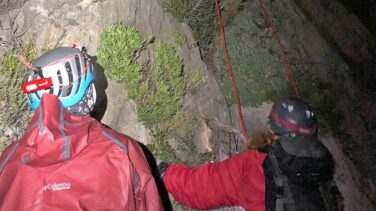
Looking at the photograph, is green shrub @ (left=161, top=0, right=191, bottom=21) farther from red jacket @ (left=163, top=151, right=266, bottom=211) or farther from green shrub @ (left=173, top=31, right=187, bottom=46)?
red jacket @ (left=163, top=151, right=266, bottom=211)

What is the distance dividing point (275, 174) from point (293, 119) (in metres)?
0.61

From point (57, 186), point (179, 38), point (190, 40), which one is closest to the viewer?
point (57, 186)

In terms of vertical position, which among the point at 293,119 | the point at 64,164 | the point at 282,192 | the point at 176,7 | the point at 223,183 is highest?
the point at 176,7

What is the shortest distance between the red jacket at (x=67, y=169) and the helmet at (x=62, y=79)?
12.0 inches

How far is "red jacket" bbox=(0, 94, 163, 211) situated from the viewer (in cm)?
228

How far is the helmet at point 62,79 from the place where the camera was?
2.84 m

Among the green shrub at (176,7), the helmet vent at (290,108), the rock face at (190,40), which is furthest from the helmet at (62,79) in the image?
the green shrub at (176,7)

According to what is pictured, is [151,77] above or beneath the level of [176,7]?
beneath

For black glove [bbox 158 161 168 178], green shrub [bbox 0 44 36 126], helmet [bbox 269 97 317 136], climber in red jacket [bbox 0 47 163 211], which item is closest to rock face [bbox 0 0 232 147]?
green shrub [bbox 0 44 36 126]

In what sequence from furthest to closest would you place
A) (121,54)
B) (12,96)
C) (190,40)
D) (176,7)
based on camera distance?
(190,40) → (176,7) → (121,54) → (12,96)

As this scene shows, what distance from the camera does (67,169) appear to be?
236 centimetres

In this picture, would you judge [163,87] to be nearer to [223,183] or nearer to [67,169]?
[223,183]

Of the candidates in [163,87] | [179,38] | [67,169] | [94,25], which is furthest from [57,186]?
[179,38]

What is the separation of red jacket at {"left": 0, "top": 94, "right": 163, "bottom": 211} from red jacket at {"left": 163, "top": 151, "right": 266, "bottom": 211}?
136 cm
